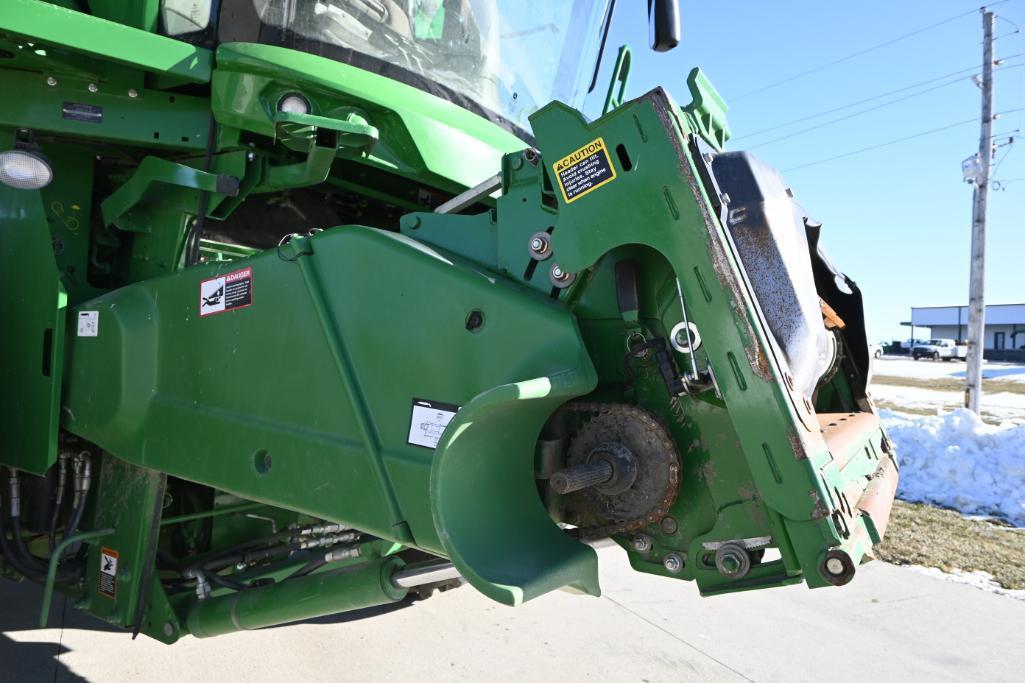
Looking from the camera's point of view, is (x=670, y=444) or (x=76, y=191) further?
(x=76, y=191)

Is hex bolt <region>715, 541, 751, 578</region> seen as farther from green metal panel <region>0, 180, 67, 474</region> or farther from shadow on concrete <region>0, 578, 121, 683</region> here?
shadow on concrete <region>0, 578, 121, 683</region>

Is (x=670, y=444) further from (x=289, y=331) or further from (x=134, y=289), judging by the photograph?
(x=134, y=289)

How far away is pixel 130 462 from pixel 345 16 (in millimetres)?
1844

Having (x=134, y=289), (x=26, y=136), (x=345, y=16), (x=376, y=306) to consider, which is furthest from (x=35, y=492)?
(x=345, y=16)

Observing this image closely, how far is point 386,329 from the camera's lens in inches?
78.1

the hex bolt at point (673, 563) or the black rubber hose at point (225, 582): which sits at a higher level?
the hex bolt at point (673, 563)

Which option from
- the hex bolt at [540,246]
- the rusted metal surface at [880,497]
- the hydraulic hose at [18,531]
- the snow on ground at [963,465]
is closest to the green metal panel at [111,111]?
the hydraulic hose at [18,531]

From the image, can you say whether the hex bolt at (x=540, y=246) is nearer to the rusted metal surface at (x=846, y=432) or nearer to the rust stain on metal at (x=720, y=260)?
the rust stain on metal at (x=720, y=260)

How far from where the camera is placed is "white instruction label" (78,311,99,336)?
8.60ft

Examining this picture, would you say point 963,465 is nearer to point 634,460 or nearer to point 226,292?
point 634,460

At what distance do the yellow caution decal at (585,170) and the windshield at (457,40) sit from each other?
4.02 ft

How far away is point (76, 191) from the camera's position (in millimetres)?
2924

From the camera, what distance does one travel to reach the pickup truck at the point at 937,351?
4228 cm

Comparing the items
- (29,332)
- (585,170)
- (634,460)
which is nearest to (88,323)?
(29,332)
